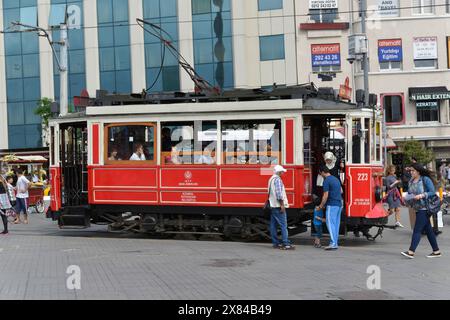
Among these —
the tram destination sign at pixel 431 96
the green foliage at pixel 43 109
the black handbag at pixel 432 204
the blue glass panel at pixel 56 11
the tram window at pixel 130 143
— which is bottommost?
the black handbag at pixel 432 204

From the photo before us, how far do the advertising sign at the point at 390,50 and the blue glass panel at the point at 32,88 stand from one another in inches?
1019

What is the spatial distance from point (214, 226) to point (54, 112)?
4914mm

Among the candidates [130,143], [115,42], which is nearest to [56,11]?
[115,42]

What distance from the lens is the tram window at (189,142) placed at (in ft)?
46.0

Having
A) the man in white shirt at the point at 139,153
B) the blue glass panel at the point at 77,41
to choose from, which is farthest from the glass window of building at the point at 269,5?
the man in white shirt at the point at 139,153

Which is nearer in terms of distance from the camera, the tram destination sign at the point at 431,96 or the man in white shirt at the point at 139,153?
the man in white shirt at the point at 139,153

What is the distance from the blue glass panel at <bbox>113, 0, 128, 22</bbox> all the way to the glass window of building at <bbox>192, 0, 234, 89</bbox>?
16.8ft

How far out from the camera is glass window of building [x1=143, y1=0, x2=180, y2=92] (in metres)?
46.7

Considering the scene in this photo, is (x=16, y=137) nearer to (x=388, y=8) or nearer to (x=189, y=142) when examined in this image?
(x=388, y=8)

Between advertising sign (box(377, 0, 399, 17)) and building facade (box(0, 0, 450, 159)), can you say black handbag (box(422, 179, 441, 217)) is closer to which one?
building facade (box(0, 0, 450, 159))

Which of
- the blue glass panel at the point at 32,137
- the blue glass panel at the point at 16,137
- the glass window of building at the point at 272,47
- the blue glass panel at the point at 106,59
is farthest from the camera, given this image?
the blue glass panel at the point at 16,137

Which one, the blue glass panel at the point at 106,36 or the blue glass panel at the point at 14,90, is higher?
the blue glass panel at the point at 106,36

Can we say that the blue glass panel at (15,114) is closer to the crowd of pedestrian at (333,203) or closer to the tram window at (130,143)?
the tram window at (130,143)

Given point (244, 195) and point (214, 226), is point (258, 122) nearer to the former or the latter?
point (244, 195)
